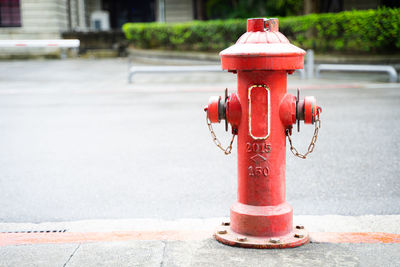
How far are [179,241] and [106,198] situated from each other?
1477 millimetres

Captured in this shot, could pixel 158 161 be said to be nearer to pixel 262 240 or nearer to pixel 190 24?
pixel 262 240

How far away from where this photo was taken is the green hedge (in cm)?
1584

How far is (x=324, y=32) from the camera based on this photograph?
17.2 meters

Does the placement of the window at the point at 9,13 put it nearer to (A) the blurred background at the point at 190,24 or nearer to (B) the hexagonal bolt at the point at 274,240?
(A) the blurred background at the point at 190,24

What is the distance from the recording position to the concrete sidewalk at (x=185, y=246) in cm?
315

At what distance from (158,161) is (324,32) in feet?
40.7

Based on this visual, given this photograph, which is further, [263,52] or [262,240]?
[262,240]

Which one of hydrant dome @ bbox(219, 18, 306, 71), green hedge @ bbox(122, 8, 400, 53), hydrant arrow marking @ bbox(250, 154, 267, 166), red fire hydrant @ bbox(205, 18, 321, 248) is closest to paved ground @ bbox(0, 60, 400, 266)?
red fire hydrant @ bbox(205, 18, 321, 248)

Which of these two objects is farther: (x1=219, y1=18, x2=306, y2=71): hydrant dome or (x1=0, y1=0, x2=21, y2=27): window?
(x1=0, y1=0, x2=21, y2=27): window

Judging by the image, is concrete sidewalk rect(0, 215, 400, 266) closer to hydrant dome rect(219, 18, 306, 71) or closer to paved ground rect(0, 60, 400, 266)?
paved ground rect(0, 60, 400, 266)

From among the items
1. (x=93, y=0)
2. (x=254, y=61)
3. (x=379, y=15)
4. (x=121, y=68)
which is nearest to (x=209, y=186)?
(x=254, y=61)

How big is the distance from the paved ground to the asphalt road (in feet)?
0.05

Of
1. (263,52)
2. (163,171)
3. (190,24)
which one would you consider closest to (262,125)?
(263,52)

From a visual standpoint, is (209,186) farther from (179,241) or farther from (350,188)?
(179,241)
